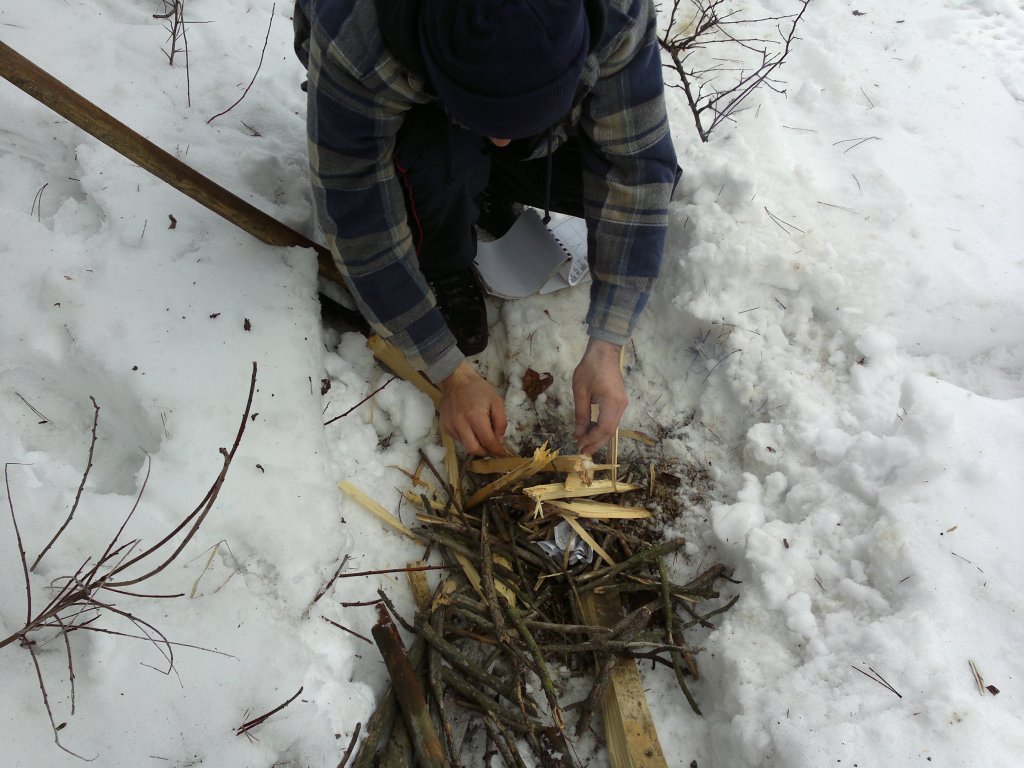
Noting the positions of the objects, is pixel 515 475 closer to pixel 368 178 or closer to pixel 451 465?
pixel 451 465

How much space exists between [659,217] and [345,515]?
121cm

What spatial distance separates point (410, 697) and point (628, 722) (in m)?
0.56

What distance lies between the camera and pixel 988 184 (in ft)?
7.52

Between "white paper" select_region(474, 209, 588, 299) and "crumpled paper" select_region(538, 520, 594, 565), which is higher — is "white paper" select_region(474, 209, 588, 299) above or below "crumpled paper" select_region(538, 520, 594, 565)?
above

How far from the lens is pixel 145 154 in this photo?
1.68m

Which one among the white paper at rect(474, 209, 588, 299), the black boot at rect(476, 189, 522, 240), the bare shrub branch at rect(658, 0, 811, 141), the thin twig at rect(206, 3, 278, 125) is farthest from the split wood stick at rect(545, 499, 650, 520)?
the thin twig at rect(206, 3, 278, 125)

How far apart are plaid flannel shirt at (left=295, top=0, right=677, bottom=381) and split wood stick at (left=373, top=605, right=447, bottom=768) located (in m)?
0.71

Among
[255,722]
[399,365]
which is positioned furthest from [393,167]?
[255,722]

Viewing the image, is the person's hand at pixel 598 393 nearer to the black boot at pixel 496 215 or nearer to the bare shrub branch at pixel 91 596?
the black boot at pixel 496 215

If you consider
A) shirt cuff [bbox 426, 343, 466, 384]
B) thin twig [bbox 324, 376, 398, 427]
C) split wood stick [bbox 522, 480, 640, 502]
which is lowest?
split wood stick [bbox 522, 480, 640, 502]

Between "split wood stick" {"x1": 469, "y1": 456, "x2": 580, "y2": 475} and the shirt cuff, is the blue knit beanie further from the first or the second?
"split wood stick" {"x1": 469, "y1": 456, "x2": 580, "y2": 475}

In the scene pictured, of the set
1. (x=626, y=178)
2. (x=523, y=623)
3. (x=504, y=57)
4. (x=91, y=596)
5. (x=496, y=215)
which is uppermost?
(x=504, y=57)

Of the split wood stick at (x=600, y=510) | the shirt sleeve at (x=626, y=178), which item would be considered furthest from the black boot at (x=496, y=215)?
the split wood stick at (x=600, y=510)

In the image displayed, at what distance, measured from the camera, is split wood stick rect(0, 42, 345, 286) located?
60.2 inches
